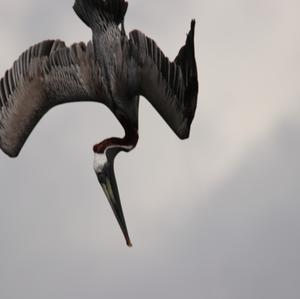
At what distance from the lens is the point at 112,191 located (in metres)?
34.3

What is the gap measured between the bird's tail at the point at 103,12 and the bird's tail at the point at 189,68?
1.63 m

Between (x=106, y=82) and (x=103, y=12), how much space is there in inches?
63.7

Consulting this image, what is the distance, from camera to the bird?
33.6 meters

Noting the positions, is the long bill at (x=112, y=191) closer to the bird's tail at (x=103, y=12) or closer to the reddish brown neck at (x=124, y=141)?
the reddish brown neck at (x=124, y=141)

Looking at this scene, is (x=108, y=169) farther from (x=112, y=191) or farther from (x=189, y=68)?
(x=189, y=68)

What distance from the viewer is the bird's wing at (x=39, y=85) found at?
34250 millimetres

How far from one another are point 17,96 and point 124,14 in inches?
141

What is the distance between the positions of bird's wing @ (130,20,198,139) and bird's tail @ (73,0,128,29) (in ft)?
1.79

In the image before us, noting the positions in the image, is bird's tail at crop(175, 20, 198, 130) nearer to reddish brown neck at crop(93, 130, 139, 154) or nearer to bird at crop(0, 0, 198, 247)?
bird at crop(0, 0, 198, 247)

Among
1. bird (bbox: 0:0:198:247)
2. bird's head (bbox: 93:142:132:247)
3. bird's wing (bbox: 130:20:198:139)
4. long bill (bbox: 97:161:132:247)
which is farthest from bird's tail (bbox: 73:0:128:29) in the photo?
long bill (bbox: 97:161:132:247)

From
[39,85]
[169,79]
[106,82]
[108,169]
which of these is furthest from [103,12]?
[108,169]

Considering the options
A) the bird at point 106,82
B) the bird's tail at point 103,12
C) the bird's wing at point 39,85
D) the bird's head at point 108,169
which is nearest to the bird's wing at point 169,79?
the bird at point 106,82

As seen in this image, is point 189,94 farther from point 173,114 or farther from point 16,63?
point 16,63

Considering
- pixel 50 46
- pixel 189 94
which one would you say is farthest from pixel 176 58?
pixel 50 46
